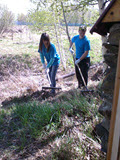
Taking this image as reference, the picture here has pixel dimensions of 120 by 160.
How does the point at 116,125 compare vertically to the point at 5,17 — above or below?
below

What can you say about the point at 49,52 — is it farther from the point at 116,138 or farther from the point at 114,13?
the point at 116,138

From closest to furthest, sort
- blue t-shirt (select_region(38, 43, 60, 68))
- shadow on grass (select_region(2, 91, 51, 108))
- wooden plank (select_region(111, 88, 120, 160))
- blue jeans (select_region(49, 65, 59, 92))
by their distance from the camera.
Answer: wooden plank (select_region(111, 88, 120, 160)), blue t-shirt (select_region(38, 43, 60, 68)), blue jeans (select_region(49, 65, 59, 92)), shadow on grass (select_region(2, 91, 51, 108))

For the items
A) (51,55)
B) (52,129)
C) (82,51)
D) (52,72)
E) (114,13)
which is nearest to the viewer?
(114,13)

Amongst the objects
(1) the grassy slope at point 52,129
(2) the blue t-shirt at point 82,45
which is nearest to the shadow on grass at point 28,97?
(1) the grassy slope at point 52,129

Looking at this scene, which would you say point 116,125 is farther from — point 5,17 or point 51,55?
point 5,17

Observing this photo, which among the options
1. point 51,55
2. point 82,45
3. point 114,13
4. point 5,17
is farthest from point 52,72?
point 5,17

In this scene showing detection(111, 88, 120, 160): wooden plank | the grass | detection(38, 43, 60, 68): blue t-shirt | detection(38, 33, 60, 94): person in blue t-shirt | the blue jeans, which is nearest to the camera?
detection(111, 88, 120, 160): wooden plank

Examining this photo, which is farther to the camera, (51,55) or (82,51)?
(51,55)

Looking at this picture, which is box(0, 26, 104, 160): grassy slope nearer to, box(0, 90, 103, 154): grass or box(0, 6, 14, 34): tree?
box(0, 90, 103, 154): grass

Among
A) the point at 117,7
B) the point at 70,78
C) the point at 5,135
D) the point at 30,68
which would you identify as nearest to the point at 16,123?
the point at 5,135

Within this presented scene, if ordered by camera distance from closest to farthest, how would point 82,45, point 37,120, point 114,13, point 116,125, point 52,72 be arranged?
1. point 116,125
2. point 114,13
3. point 37,120
4. point 82,45
5. point 52,72

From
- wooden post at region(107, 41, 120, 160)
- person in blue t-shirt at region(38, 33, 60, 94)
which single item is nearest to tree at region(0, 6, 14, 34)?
person in blue t-shirt at region(38, 33, 60, 94)

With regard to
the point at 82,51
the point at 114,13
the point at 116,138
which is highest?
the point at 114,13

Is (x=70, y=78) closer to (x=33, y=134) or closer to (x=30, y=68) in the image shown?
(x=30, y=68)
